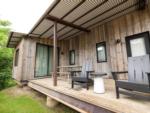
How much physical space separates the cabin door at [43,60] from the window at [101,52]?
3.45 metres

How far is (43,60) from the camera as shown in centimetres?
720

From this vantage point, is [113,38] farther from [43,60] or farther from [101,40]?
[43,60]

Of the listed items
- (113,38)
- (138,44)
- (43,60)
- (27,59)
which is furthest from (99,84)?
(43,60)

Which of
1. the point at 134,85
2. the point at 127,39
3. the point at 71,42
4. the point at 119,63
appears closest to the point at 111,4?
the point at 127,39

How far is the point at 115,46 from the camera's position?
502cm

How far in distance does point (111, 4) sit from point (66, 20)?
1.93m

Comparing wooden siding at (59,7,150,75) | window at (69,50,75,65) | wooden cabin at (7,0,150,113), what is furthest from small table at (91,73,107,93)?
window at (69,50,75,65)

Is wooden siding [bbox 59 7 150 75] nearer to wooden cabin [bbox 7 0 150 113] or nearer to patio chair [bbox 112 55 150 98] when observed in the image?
wooden cabin [bbox 7 0 150 113]

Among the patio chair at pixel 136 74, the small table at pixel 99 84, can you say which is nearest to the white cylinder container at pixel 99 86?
the small table at pixel 99 84

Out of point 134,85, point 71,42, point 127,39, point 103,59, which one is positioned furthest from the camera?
point 71,42

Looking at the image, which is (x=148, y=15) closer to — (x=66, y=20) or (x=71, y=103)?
(x=66, y=20)

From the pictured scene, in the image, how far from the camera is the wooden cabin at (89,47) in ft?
7.71

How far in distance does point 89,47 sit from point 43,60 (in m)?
3.17

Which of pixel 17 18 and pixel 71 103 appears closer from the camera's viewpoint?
pixel 71 103
